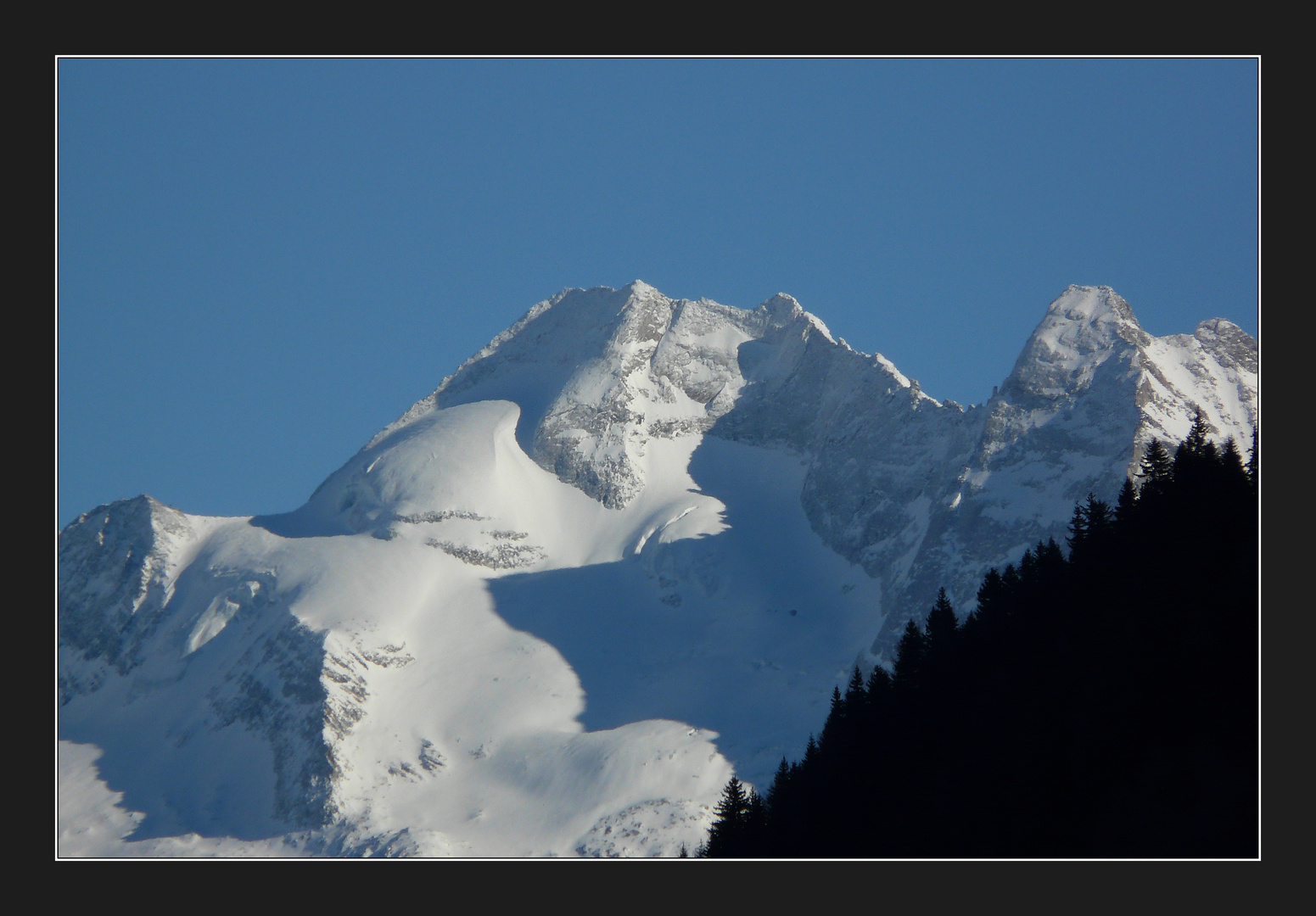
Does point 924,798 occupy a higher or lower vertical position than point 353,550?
lower

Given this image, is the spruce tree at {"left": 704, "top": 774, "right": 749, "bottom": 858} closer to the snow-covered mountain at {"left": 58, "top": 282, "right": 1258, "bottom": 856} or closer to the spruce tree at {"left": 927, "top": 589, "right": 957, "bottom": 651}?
the spruce tree at {"left": 927, "top": 589, "right": 957, "bottom": 651}

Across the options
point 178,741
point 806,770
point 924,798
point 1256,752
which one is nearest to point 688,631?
point 178,741

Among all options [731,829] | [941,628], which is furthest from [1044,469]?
[731,829]

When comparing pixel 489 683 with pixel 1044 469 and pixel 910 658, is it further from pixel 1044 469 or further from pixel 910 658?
pixel 910 658

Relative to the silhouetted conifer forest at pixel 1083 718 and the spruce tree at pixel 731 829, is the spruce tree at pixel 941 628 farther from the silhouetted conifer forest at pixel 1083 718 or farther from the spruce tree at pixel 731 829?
the spruce tree at pixel 731 829

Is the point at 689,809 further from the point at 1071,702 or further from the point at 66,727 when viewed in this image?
the point at 1071,702

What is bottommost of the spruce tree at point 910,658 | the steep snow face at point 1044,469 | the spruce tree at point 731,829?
the spruce tree at point 731,829

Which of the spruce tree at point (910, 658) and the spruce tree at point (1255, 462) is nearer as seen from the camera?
the spruce tree at point (1255, 462)

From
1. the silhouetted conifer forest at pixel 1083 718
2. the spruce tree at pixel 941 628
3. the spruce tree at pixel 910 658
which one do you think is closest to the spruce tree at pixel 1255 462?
the silhouetted conifer forest at pixel 1083 718

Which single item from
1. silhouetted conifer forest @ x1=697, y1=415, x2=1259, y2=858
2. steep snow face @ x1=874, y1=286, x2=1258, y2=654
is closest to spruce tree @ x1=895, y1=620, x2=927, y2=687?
silhouetted conifer forest @ x1=697, y1=415, x2=1259, y2=858
